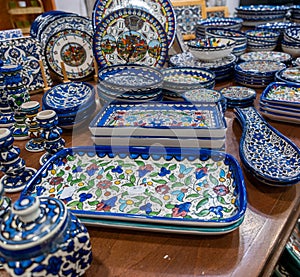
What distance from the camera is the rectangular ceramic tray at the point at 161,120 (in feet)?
2.24

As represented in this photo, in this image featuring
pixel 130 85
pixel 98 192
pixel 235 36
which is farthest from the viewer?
pixel 235 36

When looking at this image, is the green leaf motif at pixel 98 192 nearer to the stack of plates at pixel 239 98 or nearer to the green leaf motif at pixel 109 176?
the green leaf motif at pixel 109 176

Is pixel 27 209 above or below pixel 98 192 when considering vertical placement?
above

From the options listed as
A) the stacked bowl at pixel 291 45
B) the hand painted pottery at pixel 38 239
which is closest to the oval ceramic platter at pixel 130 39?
the stacked bowl at pixel 291 45

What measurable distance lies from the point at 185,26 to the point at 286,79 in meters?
0.89

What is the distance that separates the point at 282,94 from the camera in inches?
36.0

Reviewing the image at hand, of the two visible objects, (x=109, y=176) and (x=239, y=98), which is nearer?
(x=109, y=176)

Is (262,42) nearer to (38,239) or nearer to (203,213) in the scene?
(203,213)

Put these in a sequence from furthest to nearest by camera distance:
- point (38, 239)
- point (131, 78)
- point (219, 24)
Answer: point (219, 24) → point (131, 78) → point (38, 239)

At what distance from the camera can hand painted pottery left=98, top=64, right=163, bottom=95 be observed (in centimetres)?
86

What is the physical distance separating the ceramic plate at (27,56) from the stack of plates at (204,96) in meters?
0.56

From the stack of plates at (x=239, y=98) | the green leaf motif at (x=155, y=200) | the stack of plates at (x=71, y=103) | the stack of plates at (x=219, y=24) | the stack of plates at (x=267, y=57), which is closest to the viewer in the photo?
the green leaf motif at (x=155, y=200)

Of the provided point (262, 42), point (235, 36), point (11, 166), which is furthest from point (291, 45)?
point (11, 166)

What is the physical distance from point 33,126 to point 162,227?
45cm
